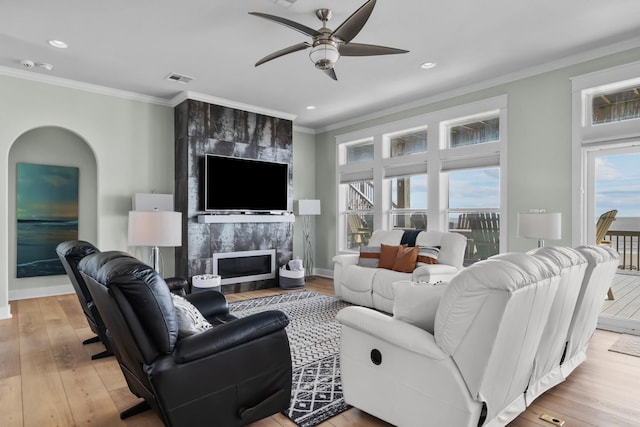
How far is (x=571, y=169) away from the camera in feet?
13.5

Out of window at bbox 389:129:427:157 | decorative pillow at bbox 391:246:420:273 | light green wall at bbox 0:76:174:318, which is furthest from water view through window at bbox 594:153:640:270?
light green wall at bbox 0:76:174:318

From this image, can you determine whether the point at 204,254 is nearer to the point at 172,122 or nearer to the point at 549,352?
the point at 172,122

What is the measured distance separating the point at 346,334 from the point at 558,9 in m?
3.19

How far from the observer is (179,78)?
15.5 feet

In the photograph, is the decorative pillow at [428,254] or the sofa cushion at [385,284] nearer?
the sofa cushion at [385,284]

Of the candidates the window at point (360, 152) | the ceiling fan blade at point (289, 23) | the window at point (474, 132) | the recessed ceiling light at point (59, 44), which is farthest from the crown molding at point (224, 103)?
the ceiling fan blade at point (289, 23)

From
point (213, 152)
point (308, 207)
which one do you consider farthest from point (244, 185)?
point (308, 207)

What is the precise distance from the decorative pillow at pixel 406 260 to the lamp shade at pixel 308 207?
2.45 meters

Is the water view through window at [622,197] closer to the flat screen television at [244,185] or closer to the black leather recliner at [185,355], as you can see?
the black leather recliner at [185,355]

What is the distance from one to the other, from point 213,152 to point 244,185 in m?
0.68

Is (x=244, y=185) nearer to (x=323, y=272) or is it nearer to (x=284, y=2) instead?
(x=323, y=272)

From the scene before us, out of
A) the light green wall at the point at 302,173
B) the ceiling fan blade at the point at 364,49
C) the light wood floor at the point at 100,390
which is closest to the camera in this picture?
the light wood floor at the point at 100,390

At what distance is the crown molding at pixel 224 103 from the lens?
5.29 m

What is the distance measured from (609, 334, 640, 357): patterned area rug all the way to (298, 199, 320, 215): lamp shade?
4.55m
